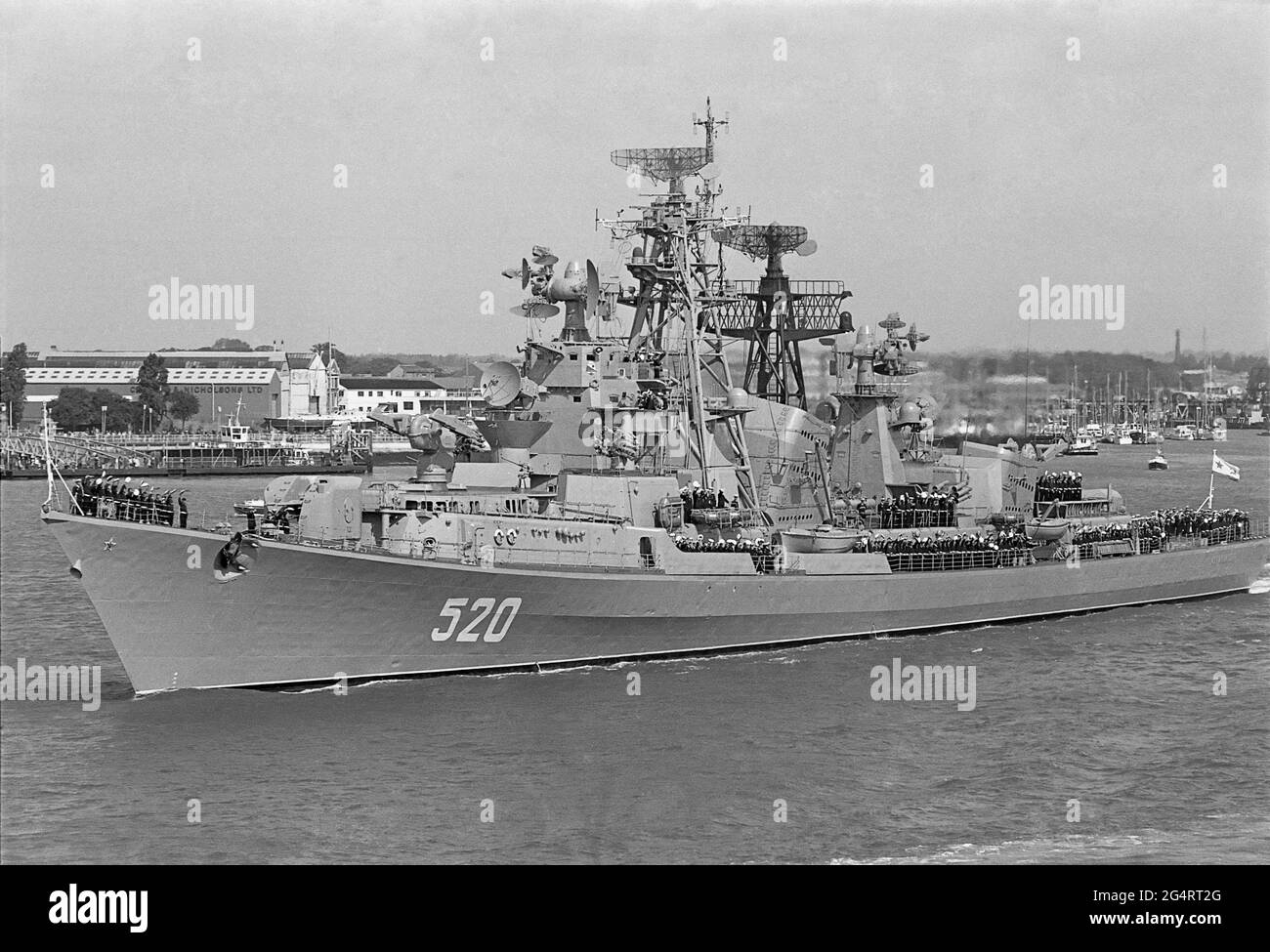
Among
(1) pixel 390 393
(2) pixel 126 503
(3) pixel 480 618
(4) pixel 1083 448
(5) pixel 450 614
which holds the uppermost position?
(1) pixel 390 393

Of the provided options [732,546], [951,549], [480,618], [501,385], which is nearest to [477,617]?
[480,618]

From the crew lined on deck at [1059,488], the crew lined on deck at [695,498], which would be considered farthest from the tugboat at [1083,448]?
the crew lined on deck at [695,498]

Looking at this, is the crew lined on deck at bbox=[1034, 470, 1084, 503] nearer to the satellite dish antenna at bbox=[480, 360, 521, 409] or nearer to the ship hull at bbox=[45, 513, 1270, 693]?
the ship hull at bbox=[45, 513, 1270, 693]

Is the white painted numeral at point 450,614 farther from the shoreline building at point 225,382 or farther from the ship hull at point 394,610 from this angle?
the shoreline building at point 225,382

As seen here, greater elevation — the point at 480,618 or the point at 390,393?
the point at 390,393

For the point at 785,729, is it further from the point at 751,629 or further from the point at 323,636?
the point at 323,636

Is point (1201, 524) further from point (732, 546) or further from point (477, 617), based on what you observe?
point (477, 617)

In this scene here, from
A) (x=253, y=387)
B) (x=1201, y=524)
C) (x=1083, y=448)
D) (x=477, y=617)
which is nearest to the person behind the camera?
(x=477, y=617)
